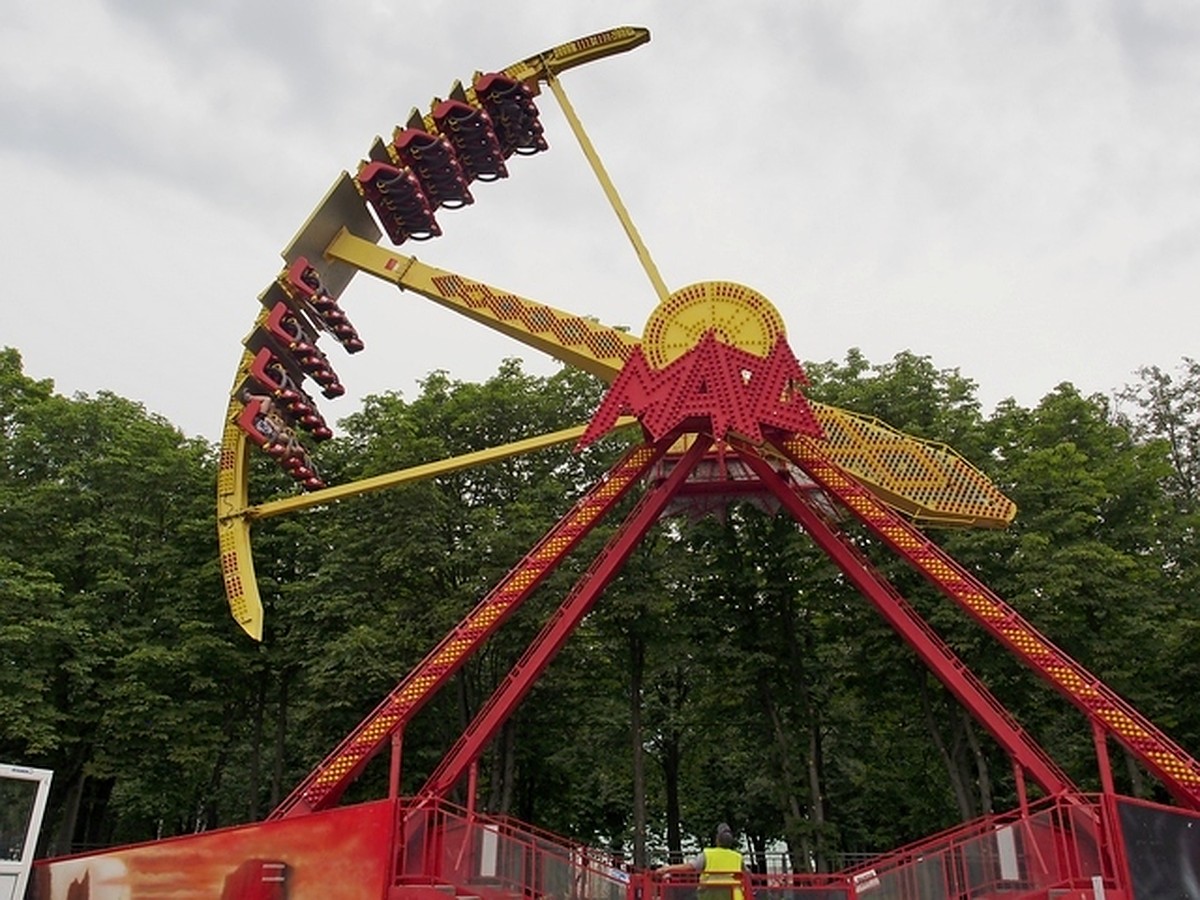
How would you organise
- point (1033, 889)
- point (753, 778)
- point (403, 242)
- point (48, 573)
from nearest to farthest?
point (1033, 889) → point (403, 242) → point (48, 573) → point (753, 778)

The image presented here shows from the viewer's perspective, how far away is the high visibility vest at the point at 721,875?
10047 mm

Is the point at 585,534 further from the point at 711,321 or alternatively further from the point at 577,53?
the point at 577,53

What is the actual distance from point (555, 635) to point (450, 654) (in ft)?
5.63

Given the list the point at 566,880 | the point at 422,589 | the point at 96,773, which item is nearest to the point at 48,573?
the point at 96,773

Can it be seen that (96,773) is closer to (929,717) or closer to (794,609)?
(794,609)

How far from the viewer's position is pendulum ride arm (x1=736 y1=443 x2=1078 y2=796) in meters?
14.7

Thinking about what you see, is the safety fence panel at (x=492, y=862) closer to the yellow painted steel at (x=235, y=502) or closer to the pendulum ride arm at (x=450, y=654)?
the pendulum ride arm at (x=450, y=654)

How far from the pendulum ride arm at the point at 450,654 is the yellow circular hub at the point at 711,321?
173 cm

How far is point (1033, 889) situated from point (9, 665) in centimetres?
2017

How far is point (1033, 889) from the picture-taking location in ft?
40.5

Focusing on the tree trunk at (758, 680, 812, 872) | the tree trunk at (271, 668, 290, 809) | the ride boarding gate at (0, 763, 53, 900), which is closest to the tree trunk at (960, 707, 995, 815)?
the tree trunk at (758, 680, 812, 872)

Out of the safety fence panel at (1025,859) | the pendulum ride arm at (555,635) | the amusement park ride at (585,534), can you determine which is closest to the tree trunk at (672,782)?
the amusement park ride at (585,534)

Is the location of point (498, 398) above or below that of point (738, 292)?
above

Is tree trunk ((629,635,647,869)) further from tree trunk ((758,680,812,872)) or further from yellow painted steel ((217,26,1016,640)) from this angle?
yellow painted steel ((217,26,1016,640))
